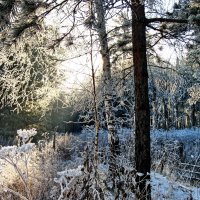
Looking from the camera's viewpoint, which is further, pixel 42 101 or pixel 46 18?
pixel 42 101

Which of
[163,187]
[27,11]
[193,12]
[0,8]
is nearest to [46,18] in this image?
[27,11]

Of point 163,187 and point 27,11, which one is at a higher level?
point 27,11

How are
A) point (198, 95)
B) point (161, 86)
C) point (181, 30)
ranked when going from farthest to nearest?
1. point (198, 95)
2. point (161, 86)
3. point (181, 30)

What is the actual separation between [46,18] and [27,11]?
53 cm

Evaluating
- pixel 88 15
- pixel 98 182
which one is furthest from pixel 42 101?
→ pixel 98 182

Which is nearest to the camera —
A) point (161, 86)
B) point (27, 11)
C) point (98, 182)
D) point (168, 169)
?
point (98, 182)

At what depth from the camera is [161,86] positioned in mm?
12539

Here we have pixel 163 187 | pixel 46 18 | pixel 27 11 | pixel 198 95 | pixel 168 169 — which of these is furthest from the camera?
pixel 198 95

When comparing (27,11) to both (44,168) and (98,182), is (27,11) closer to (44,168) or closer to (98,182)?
(44,168)

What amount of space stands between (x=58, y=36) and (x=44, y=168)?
2.37 meters

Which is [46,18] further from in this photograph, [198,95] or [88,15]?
[198,95]

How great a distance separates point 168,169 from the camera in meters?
11.1

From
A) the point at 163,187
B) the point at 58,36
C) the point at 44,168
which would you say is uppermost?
the point at 58,36

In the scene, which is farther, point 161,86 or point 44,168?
point 161,86
